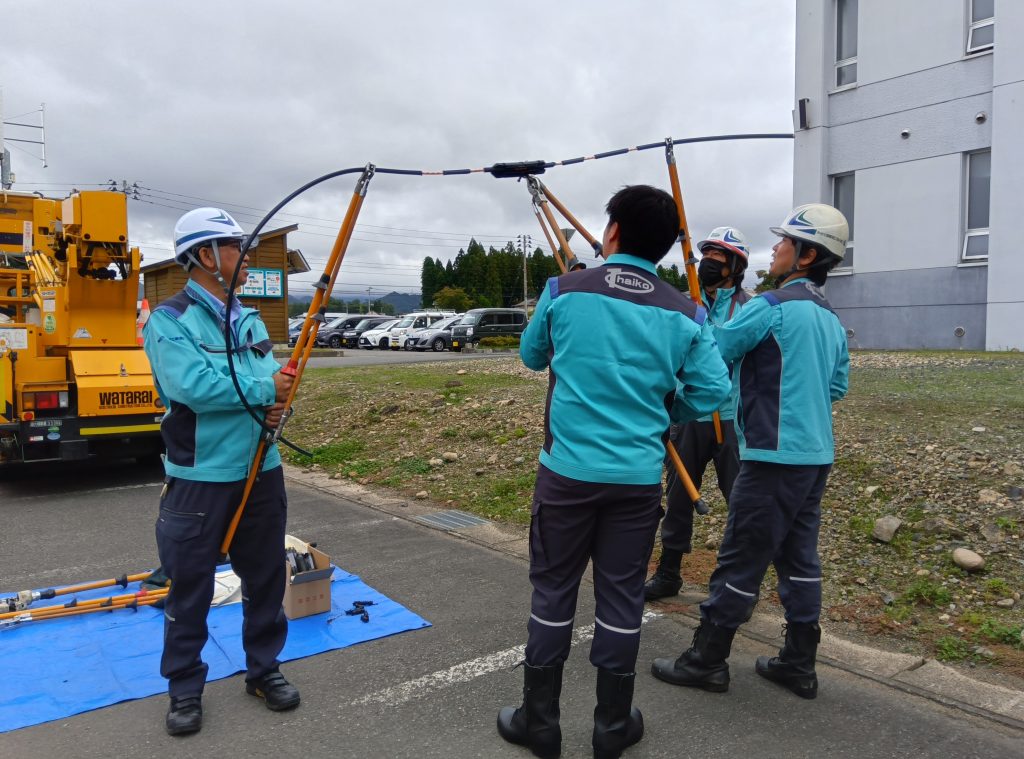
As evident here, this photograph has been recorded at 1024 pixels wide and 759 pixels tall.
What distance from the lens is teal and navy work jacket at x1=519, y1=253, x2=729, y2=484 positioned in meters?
2.88

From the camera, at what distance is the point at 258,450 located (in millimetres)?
3471

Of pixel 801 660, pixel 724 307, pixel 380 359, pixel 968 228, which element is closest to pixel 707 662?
pixel 801 660

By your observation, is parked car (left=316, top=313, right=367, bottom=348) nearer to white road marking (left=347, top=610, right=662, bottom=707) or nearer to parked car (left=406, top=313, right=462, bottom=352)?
parked car (left=406, top=313, right=462, bottom=352)

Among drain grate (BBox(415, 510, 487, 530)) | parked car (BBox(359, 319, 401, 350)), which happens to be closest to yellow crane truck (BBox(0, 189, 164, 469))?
drain grate (BBox(415, 510, 487, 530))

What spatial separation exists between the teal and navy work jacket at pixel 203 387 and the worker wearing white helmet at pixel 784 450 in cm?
211

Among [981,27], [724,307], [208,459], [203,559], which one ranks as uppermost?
[981,27]

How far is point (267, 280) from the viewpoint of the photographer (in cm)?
3425

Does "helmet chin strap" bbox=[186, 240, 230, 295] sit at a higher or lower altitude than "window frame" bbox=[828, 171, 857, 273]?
lower

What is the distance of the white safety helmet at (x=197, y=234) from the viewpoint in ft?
11.3

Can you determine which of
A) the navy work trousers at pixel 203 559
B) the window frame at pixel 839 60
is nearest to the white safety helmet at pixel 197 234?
the navy work trousers at pixel 203 559

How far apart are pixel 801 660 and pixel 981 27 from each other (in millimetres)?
16735

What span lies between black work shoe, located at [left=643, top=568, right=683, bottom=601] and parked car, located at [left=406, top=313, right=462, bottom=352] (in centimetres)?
3079

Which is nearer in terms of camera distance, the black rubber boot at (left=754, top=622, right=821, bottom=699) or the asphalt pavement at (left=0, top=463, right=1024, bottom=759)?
the asphalt pavement at (left=0, top=463, right=1024, bottom=759)

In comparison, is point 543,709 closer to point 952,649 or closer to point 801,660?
point 801,660
